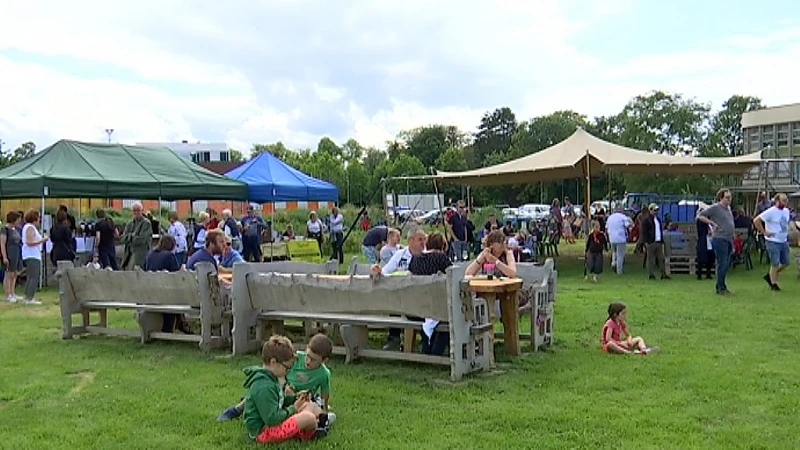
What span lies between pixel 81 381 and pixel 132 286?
5.84 ft

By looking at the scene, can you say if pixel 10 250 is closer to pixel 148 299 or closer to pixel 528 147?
pixel 148 299

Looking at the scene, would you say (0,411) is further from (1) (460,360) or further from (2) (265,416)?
(1) (460,360)

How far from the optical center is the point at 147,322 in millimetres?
8430

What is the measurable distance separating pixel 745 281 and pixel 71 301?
35.6ft

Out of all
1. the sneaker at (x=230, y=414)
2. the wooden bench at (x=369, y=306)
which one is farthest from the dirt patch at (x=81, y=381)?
the sneaker at (x=230, y=414)

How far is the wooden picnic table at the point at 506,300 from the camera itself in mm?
6758

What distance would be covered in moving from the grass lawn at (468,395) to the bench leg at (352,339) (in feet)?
0.39

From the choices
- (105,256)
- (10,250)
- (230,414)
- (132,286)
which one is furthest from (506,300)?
(105,256)

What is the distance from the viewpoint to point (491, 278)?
23.8 ft

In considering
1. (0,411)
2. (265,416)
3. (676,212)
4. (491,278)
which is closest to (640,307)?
(491,278)

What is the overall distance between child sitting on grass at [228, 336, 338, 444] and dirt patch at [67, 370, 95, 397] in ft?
7.20

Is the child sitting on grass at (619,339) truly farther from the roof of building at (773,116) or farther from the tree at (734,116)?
the tree at (734,116)

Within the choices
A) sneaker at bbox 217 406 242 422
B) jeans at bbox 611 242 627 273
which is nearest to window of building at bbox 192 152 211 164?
jeans at bbox 611 242 627 273

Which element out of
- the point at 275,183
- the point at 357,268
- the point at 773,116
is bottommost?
the point at 357,268
